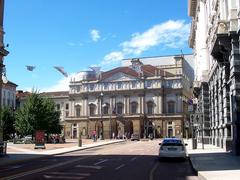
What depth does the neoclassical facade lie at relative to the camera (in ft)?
375

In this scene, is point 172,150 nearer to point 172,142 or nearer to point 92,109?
point 172,142

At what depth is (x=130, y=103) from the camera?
393 ft

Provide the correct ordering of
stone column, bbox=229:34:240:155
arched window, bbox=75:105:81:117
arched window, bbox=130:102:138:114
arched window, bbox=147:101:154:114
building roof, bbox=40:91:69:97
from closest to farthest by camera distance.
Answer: stone column, bbox=229:34:240:155
arched window, bbox=147:101:154:114
arched window, bbox=130:102:138:114
arched window, bbox=75:105:81:117
building roof, bbox=40:91:69:97

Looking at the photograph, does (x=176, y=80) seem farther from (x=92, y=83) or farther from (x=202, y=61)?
(x=202, y=61)

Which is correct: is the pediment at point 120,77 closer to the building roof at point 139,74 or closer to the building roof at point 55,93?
the building roof at point 139,74

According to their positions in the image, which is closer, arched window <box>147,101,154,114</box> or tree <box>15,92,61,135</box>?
tree <box>15,92,61,135</box>

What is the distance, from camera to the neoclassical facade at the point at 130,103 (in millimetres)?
114250

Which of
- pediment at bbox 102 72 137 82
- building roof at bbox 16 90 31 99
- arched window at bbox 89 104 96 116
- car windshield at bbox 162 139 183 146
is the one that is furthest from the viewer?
building roof at bbox 16 90 31 99

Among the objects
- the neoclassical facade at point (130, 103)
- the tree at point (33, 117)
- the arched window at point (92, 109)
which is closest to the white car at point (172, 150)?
the tree at point (33, 117)

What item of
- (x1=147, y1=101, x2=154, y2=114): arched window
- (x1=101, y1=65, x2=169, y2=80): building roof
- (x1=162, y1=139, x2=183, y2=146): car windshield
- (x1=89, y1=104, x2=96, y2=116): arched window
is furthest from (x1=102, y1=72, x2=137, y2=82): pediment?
(x1=162, y1=139, x2=183, y2=146): car windshield

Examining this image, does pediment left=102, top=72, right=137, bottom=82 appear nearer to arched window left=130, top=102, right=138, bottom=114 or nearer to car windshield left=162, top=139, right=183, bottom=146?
arched window left=130, top=102, right=138, bottom=114

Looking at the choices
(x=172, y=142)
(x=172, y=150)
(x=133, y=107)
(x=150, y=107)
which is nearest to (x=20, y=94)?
(x=133, y=107)

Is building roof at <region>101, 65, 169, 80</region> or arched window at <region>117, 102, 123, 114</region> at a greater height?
building roof at <region>101, 65, 169, 80</region>

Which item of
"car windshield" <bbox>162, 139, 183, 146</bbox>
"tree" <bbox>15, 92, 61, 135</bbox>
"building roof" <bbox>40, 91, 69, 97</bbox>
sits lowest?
"car windshield" <bbox>162, 139, 183, 146</bbox>
